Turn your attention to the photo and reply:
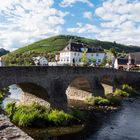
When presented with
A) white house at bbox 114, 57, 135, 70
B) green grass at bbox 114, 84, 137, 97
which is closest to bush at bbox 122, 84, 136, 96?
green grass at bbox 114, 84, 137, 97

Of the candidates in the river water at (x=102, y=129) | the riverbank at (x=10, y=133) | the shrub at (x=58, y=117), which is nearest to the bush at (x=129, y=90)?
the river water at (x=102, y=129)

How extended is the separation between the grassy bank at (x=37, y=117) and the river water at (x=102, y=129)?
95 cm

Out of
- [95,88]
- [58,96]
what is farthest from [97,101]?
[58,96]

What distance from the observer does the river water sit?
27.2 metres

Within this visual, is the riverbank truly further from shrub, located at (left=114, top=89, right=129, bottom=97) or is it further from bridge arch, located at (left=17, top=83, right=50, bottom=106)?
shrub, located at (left=114, top=89, right=129, bottom=97)

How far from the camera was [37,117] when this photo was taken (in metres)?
30.1

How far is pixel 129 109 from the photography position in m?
42.4

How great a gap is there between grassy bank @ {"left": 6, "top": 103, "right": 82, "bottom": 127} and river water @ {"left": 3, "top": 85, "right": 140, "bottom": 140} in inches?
37.4

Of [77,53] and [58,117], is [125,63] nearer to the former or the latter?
[77,53]

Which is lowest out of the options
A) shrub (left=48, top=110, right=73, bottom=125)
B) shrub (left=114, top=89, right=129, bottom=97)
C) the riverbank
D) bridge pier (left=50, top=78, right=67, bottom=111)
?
shrub (left=114, top=89, right=129, bottom=97)

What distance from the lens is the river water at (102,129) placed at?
89.3 feet

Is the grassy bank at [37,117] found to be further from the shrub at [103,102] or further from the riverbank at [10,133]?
the riverbank at [10,133]

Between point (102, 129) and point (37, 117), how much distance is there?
20.6 feet

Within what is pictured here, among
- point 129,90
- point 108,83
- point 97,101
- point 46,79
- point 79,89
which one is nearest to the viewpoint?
point 46,79
